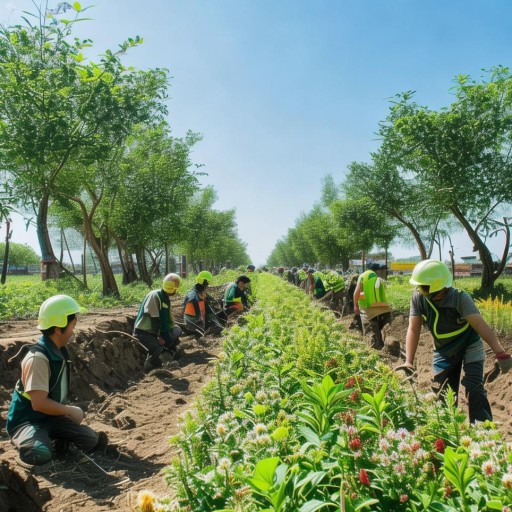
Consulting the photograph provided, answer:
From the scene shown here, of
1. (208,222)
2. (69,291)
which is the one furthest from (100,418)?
(208,222)

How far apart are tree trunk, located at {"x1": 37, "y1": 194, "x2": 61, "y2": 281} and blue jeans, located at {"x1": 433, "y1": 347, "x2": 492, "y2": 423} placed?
53.5 feet

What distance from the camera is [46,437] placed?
169 inches

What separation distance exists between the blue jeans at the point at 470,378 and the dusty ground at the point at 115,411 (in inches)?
11.6

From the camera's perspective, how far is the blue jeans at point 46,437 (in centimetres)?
413

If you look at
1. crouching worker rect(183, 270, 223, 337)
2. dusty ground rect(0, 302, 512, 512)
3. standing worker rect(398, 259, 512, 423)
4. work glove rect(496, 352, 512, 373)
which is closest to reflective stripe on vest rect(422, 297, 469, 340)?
standing worker rect(398, 259, 512, 423)

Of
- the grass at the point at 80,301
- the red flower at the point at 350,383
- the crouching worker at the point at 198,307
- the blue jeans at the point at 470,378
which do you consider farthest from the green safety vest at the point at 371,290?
the red flower at the point at 350,383

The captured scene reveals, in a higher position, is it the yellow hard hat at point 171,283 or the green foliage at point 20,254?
the green foliage at point 20,254

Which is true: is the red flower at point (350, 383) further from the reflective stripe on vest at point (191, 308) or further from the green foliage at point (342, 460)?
the reflective stripe on vest at point (191, 308)

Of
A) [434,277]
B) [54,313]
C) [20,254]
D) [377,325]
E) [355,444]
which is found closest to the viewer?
[355,444]

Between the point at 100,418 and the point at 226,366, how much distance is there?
81.0 inches

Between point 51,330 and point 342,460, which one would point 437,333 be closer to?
point 342,460

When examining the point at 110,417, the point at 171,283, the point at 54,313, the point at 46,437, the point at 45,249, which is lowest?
the point at 110,417

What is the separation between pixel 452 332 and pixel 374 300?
4.91 meters

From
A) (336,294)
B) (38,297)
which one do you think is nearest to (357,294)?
(38,297)
